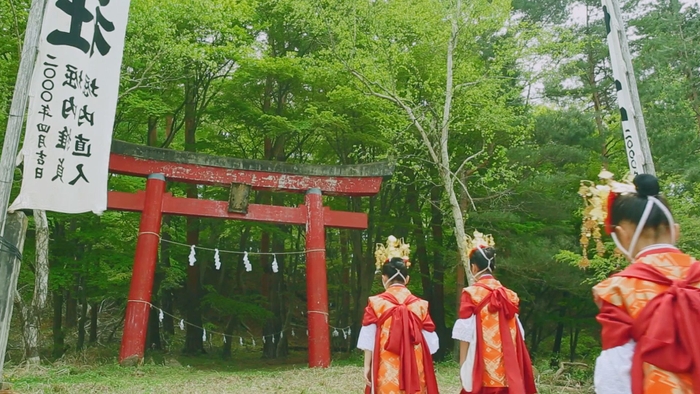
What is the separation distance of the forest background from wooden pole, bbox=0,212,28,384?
3.55 m

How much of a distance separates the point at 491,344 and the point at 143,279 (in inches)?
283

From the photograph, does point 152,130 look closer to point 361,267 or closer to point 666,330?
point 361,267

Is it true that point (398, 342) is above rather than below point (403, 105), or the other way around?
below

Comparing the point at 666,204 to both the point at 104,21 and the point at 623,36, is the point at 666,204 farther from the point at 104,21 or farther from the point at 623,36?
the point at 104,21

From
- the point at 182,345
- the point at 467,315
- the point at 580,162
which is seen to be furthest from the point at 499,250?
the point at 182,345

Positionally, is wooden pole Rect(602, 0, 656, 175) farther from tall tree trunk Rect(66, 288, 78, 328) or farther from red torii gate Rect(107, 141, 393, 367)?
tall tree trunk Rect(66, 288, 78, 328)

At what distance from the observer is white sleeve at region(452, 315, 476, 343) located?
4.56 meters

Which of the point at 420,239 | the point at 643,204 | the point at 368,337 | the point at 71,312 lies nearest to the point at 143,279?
the point at 368,337

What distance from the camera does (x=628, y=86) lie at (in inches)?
197

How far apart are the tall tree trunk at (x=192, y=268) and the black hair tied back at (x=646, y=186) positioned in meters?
13.7

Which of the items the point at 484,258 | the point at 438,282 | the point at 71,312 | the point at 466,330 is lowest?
the point at 466,330

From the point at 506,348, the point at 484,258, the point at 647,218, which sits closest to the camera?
the point at 647,218

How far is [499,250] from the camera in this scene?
1280cm

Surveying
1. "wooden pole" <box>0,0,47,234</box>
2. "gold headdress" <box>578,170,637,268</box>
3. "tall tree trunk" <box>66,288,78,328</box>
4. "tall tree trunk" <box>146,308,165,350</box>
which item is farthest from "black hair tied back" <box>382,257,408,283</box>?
"tall tree trunk" <box>66,288,78,328</box>
